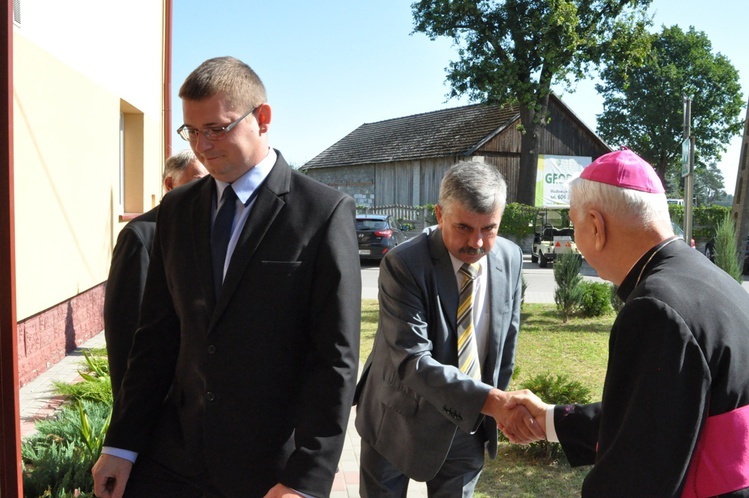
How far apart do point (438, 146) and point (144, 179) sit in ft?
102

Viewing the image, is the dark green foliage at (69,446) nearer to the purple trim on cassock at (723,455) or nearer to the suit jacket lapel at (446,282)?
the suit jacket lapel at (446,282)

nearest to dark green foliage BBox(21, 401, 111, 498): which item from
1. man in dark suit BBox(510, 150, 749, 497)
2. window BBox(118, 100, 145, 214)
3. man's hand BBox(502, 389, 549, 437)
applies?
man's hand BBox(502, 389, 549, 437)

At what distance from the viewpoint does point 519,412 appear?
3014 millimetres

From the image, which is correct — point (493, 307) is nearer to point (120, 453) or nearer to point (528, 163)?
point (120, 453)

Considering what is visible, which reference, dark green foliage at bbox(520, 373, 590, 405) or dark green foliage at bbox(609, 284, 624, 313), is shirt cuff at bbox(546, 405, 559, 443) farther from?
dark green foliage at bbox(609, 284, 624, 313)

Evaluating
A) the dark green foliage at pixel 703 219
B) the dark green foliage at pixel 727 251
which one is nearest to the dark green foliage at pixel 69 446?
the dark green foliage at pixel 727 251

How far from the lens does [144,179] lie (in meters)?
11.3

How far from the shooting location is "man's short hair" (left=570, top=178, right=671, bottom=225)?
207cm

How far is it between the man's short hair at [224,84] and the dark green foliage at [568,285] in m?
11.3

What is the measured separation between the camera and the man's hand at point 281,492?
2207 millimetres

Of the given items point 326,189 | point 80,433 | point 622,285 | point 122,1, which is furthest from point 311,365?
point 122,1

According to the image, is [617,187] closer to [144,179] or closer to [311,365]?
[311,365]

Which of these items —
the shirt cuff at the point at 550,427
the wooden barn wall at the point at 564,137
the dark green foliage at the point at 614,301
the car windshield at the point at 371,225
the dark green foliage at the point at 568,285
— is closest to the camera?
the shirt cuff at the point at 550,427

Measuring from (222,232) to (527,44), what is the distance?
31916mm
